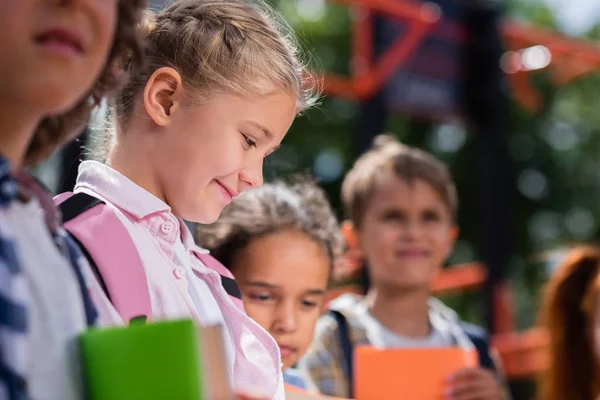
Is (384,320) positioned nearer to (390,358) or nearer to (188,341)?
(390,358)

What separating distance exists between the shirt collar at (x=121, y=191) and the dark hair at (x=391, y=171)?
1.05 m

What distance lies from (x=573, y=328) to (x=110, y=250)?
1500 mm

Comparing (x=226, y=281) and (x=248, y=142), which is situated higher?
(x=248, y=142)

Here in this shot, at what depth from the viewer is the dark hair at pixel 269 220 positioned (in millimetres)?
1317

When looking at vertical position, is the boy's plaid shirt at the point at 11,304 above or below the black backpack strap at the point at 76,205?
below

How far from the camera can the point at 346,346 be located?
62.7 inches

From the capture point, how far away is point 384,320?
1.74 m

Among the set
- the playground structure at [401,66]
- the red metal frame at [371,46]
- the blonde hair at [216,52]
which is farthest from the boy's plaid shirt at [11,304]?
the red metal frame at [371,46]

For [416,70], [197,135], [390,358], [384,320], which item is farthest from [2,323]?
[416,70]

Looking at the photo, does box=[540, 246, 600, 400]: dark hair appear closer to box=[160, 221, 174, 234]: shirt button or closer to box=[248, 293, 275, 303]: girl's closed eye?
box=[248, 293, 275, 303]: girl's closed eye

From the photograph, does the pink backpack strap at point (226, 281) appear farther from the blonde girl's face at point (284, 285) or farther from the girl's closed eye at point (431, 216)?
the girl's closed eye at point (431, 216)

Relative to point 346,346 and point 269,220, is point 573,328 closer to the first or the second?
point 346,346

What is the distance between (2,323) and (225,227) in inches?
33.2

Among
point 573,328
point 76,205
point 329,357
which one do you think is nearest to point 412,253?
point 329,357
